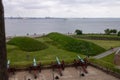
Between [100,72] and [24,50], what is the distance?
1654 centimetres

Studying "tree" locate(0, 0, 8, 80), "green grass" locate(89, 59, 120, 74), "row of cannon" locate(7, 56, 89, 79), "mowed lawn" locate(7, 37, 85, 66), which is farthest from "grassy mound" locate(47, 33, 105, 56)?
"tree" locate(0, 0, 8, 80)

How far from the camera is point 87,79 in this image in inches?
804

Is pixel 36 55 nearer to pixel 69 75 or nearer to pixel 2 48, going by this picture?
pixel 69 75

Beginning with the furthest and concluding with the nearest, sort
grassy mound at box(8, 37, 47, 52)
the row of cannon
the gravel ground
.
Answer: grassy mound at box(8, 37, 47, 52) < the row of cannon < the gravel ground

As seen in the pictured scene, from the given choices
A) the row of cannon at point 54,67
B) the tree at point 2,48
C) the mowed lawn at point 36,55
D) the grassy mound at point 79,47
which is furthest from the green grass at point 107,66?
the tree at point 2,48

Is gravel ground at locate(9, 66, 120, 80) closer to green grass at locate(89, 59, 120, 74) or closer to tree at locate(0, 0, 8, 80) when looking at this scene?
green grass at locate(89, 59, 120, 74)

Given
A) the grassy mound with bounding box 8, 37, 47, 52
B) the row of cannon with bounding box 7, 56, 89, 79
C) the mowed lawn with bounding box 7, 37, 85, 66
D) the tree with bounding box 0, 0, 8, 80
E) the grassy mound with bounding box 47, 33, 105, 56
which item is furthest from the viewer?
the grassy mound with bounding box 47, 33, 105, 56

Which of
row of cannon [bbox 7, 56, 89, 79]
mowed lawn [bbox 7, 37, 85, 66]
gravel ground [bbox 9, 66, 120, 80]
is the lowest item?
mowed lawn [bbox 7, 37, 85, 66]

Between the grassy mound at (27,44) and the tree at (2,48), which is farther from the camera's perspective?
the grassy mound at (27,44)

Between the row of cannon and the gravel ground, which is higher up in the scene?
the row of cannon

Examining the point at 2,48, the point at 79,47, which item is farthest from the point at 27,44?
the point at 2,48

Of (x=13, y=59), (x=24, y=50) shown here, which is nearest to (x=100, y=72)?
(x=13, y=59)

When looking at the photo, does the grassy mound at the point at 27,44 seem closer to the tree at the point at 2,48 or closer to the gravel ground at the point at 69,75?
the gravel ground at the point at 69,75

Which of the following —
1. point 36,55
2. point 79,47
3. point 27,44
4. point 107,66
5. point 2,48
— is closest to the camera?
point 2,48
